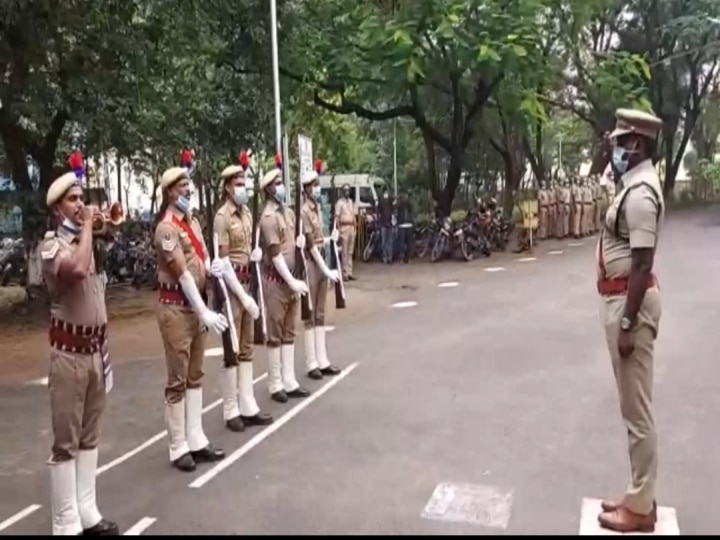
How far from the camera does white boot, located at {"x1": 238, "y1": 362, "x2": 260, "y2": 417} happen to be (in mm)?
6281

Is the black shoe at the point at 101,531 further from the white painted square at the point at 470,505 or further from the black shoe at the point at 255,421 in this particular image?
the black shoe at the point at 255,421

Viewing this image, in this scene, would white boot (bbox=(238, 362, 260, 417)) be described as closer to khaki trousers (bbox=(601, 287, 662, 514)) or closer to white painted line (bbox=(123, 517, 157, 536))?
white painted line (bbox=(123, 517, 157, 536))

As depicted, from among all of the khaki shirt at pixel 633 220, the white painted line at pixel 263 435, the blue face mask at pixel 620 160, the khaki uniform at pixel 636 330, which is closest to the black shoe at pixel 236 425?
the white painted line at pixel 263 435

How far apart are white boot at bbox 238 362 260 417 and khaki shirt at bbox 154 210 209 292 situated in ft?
3.45

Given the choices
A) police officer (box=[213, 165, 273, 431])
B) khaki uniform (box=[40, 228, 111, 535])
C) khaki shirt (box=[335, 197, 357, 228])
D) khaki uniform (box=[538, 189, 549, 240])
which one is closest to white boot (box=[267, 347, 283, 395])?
police officer (box=[213, 165, 273, 431])

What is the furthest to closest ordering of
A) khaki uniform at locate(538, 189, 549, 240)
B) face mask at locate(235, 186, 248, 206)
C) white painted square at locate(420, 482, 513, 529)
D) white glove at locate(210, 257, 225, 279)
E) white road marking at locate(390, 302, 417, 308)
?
khaki uniform at locate(538, 189, 549, 240), white road marking at locate(390, 302, 417, 308), face mask at locate(235, 186, 248, 206), white glove at locate(210, 257, 225, 279), white painted square at locate(420, 482, 513, 529)

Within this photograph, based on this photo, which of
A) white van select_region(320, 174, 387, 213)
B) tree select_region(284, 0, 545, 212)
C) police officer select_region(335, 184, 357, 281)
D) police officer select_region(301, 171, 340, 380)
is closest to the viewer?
police officer select_region(301, 171, 340, 380)

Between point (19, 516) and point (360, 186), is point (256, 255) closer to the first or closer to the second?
point (19, 516)

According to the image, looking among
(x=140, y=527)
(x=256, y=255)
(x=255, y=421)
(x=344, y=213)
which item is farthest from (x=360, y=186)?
(x=140, y=527)

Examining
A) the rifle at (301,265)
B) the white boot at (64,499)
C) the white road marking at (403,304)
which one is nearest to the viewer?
the white boot at (64,499)

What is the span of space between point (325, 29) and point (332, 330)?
880 cm

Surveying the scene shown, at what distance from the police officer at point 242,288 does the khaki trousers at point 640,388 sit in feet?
8.78

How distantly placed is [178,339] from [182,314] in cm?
15

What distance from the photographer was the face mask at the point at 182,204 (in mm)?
5289
